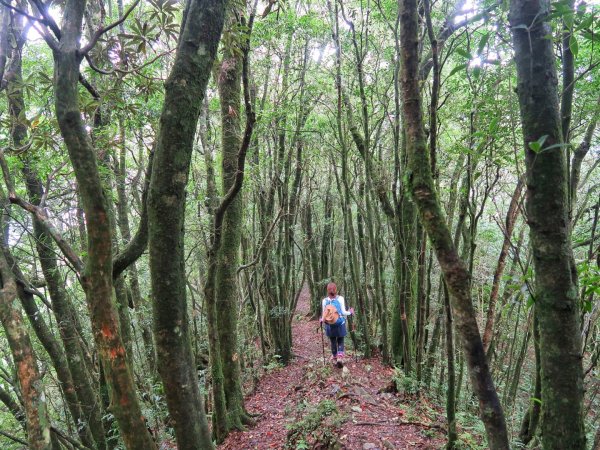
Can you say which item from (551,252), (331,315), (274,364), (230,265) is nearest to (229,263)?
(230,265)

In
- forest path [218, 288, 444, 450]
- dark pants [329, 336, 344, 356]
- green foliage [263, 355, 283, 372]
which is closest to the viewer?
forest path [218, 288, 444, 450]

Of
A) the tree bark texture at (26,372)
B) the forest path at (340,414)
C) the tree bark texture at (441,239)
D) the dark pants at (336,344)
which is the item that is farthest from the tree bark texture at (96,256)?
the dark pants at (336,344)

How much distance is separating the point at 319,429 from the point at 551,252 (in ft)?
15.5

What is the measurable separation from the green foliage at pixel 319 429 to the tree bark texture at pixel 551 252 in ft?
11.9

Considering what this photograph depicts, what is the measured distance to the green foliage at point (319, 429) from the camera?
205 inches

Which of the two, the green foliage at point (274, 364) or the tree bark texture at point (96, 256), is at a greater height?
the tree bark texture at point (96, 256)

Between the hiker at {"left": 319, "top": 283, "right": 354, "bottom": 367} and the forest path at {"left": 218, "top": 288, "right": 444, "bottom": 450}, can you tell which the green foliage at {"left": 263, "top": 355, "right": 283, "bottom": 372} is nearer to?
the forest path at {"left": 218, "top": 288, "right": 444, "bottom": 450}

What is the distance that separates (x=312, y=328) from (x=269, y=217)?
776 centimetres

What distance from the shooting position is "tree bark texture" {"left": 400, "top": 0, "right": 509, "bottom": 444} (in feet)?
7.75

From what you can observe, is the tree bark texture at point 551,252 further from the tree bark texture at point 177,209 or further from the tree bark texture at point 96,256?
the tree bark texture at point 96,256

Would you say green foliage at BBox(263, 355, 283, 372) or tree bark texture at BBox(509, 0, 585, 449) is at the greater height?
tree bark texture at BBox(509, 0, 585, 449)

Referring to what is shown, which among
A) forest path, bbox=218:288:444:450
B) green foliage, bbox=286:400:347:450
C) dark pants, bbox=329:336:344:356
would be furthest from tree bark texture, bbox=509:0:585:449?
dark pants, bbox=329:336:344:356

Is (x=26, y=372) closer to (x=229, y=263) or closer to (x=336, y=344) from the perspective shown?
(x=229, y=263)

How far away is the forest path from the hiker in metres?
0.46
